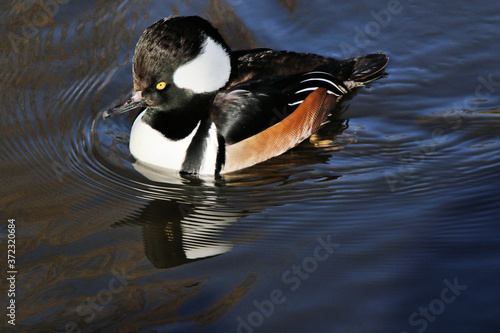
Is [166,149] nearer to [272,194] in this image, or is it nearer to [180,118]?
[180,118]

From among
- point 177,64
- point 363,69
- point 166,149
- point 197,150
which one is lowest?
point 363,69

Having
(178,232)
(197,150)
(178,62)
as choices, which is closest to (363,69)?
(197,150)

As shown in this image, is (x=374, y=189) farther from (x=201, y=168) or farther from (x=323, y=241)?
(x=201, y=168)

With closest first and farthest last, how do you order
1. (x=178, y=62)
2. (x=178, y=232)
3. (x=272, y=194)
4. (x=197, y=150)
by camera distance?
1. (x=178, y=232)
2. (x=178, y=62)
3. (x=272, y=194)
4. (x=197, y=150)

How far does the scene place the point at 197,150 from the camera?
614 cm

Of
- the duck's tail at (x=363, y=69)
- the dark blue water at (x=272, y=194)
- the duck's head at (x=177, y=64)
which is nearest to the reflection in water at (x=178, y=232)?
the dark blue water at (x=272, y=194)

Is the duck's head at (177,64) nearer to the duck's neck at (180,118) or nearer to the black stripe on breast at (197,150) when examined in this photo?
the duck's neck at (180,118)

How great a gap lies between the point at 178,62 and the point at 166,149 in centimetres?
90

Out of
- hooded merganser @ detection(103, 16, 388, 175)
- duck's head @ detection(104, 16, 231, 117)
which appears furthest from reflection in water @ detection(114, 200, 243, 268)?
duck's head @ detection(104, 16, 231, 117)

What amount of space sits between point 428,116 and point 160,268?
3.56m

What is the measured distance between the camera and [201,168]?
20.2 ft

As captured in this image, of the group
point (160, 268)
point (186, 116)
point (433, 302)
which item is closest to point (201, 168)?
point (186, 116)

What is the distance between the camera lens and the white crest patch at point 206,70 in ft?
19.0

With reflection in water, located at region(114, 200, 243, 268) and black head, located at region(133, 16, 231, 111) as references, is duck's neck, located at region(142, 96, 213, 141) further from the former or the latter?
reflection in water, located at region(114, 200, 243, 268)
